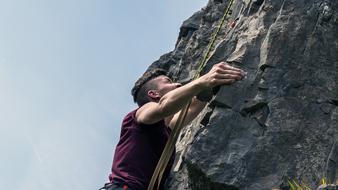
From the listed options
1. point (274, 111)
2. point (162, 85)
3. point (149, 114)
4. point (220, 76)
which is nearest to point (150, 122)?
point (149, 114)

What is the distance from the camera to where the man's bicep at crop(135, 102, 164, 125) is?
29.3 ft

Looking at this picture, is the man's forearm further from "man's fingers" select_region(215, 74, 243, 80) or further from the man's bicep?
"man's fingers" select_region(215, 74, 243, 80)

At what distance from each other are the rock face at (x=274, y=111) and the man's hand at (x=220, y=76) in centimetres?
10

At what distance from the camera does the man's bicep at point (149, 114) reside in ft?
29.3

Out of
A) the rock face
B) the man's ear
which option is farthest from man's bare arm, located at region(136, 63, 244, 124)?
the man's ear

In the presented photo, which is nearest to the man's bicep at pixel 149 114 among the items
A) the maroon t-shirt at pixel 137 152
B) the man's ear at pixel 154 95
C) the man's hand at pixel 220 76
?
the maroon t-shirt at pixel 137 152

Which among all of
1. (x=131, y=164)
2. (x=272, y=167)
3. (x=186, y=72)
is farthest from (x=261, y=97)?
(x=186, y=72)

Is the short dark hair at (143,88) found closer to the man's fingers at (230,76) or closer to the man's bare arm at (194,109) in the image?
the man's bare arm at (194,109)

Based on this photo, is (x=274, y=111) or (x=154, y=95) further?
(x=154, y=95)

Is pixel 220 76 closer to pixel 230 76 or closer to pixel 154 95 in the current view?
pixel 230 76

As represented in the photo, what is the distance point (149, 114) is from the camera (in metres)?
9.04

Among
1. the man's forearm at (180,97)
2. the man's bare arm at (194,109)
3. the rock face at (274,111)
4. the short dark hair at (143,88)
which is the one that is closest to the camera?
the rock face at (274,111)

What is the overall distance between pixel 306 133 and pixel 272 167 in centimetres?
59

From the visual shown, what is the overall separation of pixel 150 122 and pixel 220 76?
1.12 m
